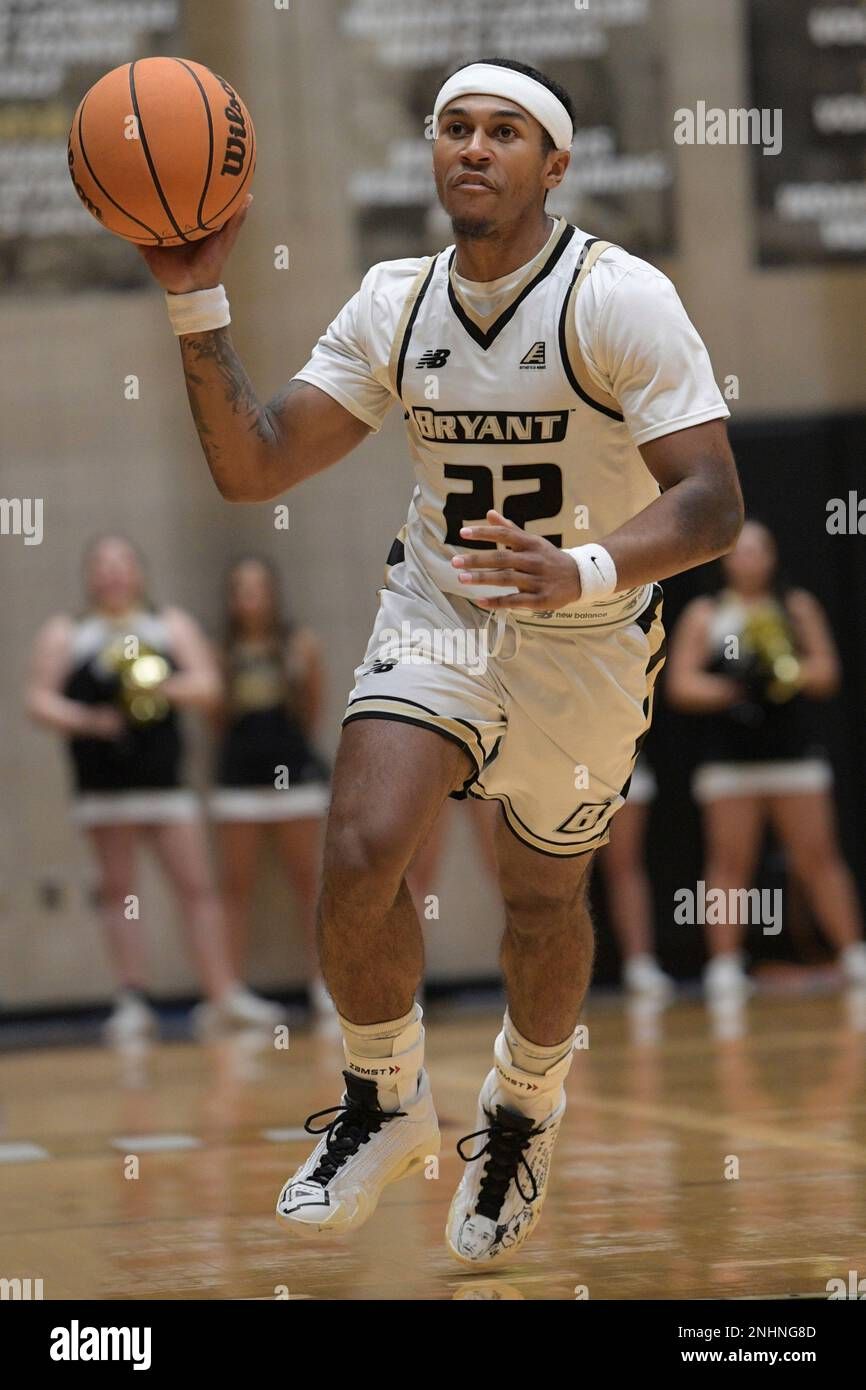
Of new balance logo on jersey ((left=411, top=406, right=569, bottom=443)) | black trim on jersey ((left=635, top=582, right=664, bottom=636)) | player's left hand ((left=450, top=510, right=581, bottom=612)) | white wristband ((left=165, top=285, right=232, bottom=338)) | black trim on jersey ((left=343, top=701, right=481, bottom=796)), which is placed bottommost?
black trim on jersey ((left=343, top=701, right=481, bottom=796))

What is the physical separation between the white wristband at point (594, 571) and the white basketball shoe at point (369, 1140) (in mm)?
1035

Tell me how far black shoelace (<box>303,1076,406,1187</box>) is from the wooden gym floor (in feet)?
Result: 0.78

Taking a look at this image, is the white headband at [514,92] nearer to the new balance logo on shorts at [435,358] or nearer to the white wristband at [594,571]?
the new balance logo on shorts at [435,358]

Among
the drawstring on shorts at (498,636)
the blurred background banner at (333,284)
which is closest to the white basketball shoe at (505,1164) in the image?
the drawstring on shorts at (498,636)

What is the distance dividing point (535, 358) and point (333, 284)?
6476 millimetres

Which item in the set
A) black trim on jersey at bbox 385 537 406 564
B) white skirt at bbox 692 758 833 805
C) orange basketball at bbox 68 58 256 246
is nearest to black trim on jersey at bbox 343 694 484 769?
black trim on jersey at bbox 385 537 406 564

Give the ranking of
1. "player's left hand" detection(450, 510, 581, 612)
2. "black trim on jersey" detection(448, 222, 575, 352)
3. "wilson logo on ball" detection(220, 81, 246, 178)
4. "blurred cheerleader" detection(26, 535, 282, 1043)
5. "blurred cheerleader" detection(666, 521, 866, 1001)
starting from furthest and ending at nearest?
"blurred cheerleader" detection(666, 521, 866, 1001) < "blurred cheerleader" detection(26, 535, 282, 1043) < "black trim on jersey" detection(448, 222, 575, 352) < "wilson logo on ball" detection(220, 81, 246, 178) < "player's left hand" detection(450, 510, 581, 612)

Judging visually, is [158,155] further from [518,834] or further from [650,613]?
[518,834]

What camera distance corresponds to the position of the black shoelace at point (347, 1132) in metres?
4.05

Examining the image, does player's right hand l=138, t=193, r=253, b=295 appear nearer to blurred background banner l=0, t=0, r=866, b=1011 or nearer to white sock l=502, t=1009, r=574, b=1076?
white sock l=502, t=1009, r=574, b=1076

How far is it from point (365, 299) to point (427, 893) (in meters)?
5.60

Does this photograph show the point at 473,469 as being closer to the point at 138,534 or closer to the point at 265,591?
the point at 265,591

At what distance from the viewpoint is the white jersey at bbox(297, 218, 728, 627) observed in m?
4.03

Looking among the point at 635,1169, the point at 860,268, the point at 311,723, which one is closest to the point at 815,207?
the point at 860,268
